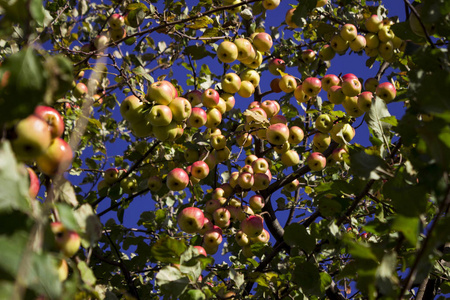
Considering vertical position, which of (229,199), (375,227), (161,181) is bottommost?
(375,227)

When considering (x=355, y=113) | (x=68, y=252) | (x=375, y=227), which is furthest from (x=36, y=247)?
(x=355, y=113)

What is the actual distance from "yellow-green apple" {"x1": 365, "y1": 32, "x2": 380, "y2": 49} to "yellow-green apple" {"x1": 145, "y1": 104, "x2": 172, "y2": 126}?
6.09ft

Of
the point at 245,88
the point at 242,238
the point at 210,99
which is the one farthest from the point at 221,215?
the point at 245,88

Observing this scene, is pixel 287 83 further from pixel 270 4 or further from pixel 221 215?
pixel 221 215

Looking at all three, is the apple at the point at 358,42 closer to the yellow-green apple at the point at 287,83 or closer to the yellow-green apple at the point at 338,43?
the yellow-green apple at the point at 338,43

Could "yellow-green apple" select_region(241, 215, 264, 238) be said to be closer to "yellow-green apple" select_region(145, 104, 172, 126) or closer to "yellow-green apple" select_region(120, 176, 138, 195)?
"yellow-green apple" select_region(145, 104, 172, 126)

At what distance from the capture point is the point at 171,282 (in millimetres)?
1364

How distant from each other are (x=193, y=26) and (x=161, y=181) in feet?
4.12

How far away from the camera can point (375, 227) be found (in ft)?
4.36

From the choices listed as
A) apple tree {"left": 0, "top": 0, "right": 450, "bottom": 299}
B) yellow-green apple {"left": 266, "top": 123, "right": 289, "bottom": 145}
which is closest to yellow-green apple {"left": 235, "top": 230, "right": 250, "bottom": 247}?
apple tree {"left": 0, "top": 0, "right": 450, "bottom": 299}

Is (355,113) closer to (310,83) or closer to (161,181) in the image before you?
(310,83)

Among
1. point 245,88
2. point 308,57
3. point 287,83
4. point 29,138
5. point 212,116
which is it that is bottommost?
point 29,138

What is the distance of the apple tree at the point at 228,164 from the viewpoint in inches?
Result: 31.2

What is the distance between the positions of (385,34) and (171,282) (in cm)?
259
